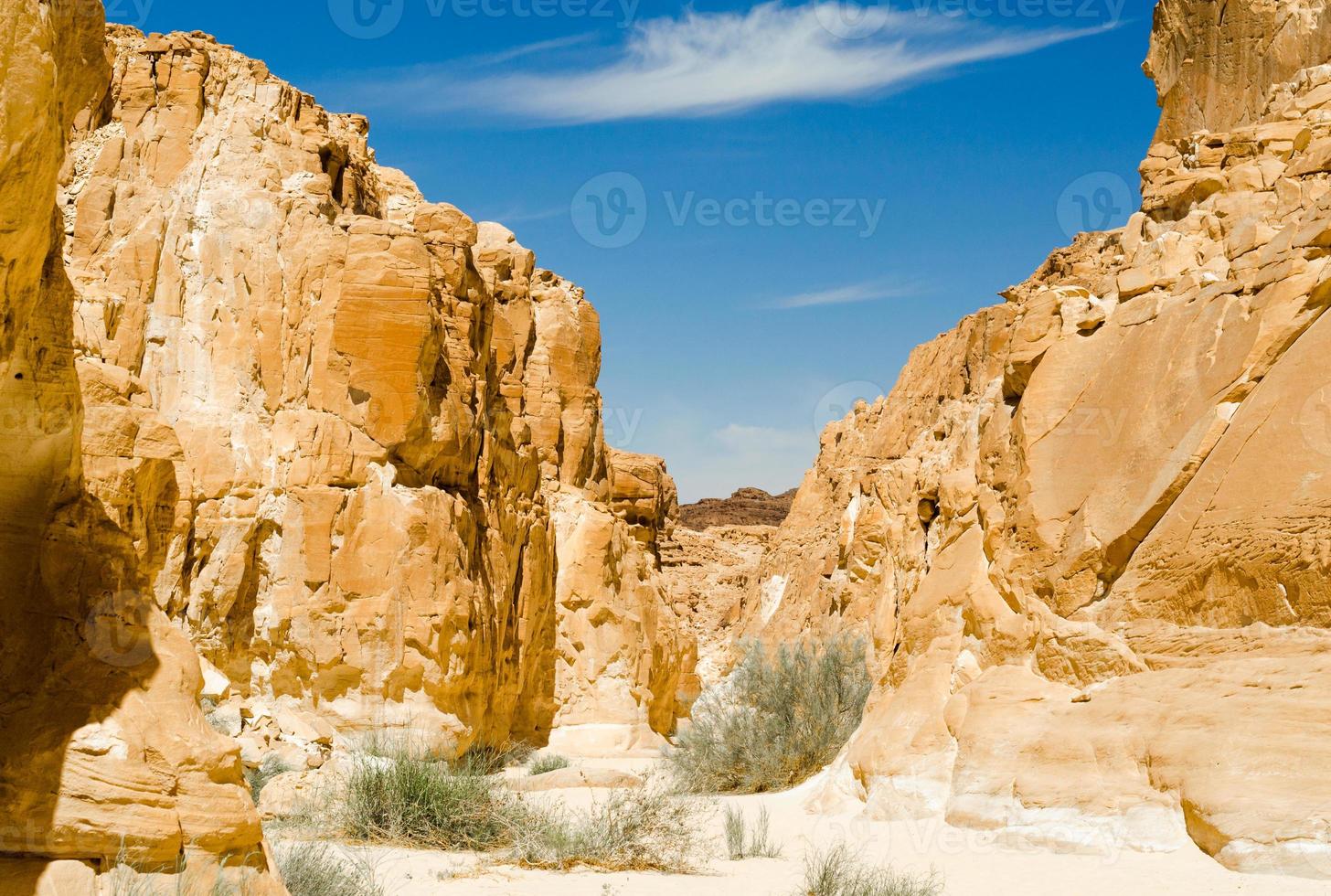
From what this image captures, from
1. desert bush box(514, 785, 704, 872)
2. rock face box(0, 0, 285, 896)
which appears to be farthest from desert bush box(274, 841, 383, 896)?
desert bush box(514, 785, 704, 872)

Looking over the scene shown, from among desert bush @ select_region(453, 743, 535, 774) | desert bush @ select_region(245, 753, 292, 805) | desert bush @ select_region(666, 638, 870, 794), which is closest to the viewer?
desert bush @ select_region(245, 753, 292, 805)

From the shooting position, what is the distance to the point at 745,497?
8531 centimetres

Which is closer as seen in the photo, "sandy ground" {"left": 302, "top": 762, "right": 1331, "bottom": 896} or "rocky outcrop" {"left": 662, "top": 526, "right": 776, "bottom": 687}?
"sandy ground" {"left": 302, "top": 762, "right": 1331, "bottom": 896}

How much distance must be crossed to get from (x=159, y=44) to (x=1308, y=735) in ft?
75.0

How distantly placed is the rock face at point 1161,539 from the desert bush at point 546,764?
8.81m

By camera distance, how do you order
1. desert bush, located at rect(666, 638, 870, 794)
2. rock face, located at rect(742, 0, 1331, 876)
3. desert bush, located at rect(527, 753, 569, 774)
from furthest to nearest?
1. desert bush, located at rect(527, 753, 569, 774)
2. desert bush, located at rect(666, 638, 870, 794)
3. rock face, located at rect(742, 0, 1331, 876)

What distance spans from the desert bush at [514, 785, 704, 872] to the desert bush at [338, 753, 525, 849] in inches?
19.8

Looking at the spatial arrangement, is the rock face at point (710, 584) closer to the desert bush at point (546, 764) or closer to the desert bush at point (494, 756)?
the desert bush at point (494, 756)

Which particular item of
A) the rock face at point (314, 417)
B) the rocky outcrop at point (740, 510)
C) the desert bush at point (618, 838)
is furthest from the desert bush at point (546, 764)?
the rocky outcrop at point (740, 510)

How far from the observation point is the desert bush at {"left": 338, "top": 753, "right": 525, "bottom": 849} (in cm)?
1206

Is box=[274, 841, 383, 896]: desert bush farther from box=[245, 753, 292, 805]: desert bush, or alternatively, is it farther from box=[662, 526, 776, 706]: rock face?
box=[662, 526, 776, 706]: rock face

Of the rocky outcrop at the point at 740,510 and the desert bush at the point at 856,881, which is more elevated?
the rocky outcrop at the point at 740,510

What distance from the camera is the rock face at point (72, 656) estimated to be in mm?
5289

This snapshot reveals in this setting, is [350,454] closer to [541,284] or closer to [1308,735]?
[541,284]
